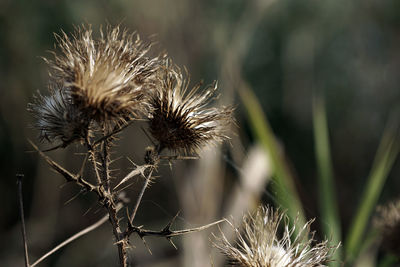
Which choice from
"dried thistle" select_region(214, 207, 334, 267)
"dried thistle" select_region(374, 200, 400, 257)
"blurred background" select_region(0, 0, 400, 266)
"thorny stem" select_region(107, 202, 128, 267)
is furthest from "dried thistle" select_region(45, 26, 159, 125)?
"blurred background" select_region(0, 0, 400, 266)

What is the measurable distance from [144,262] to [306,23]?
9.43ft

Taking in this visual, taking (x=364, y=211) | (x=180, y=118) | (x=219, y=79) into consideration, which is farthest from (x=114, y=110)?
(x=219, y=79)

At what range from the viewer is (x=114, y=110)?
0.70 metres

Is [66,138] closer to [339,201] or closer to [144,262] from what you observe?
[144,262]

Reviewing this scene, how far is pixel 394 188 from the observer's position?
4273 mm

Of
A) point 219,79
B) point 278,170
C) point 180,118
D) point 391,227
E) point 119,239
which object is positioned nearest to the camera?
point 119,239

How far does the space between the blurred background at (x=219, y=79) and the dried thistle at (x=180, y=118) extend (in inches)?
57.9

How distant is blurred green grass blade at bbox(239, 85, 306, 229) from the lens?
119cm

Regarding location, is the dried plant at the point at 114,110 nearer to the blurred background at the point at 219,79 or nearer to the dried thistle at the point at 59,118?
the dried thistle at the point at 59,118

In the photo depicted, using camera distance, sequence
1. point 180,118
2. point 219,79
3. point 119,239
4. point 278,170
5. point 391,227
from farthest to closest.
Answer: point 219,79, point 278,170, point 391,227, point 180,118, point 119,239

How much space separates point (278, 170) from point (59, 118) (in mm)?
808

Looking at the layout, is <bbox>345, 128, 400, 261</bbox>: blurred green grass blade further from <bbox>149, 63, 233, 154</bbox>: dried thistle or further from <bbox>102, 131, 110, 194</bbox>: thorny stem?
<bbox>102, 131, 110, 194</bbox>: thorny stem

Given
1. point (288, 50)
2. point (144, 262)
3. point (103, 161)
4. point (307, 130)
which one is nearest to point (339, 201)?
point (307, 130)

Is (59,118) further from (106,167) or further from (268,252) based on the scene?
(268,252)
